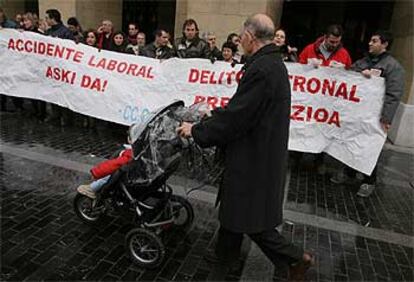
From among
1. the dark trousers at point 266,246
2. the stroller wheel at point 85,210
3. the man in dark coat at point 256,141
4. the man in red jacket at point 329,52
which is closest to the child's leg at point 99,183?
the stroller wheel at point 85,210

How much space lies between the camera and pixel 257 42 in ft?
8.84

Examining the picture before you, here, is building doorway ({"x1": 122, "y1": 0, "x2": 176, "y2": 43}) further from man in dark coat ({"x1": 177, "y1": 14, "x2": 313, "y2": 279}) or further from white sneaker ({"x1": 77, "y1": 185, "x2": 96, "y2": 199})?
man in dark coat ({"x1": 177, "y1": 14, "x2": 313, "y2": 279})

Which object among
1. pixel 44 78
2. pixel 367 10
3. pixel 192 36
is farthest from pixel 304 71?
pixel 367 10

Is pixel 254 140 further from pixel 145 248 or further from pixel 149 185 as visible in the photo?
pixel 145 248

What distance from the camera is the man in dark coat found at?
260cm

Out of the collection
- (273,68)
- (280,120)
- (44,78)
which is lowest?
(44,78)

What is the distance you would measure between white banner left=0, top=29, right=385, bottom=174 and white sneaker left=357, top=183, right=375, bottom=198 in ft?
0.87

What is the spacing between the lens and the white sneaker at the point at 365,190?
5.19 metres

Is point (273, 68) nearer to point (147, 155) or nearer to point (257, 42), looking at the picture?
point (257, 42)

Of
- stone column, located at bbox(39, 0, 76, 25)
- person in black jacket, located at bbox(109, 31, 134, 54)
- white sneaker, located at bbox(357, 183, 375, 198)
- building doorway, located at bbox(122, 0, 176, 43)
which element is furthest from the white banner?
building doorway, located at bbox(122, 0, 176, 43)

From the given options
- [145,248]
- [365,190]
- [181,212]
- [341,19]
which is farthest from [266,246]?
[341,19]

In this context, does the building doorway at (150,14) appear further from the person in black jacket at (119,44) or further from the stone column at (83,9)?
the person in black jacket at (119,44)

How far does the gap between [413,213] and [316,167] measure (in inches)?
60.3

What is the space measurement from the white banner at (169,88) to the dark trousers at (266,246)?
2.07 metres
